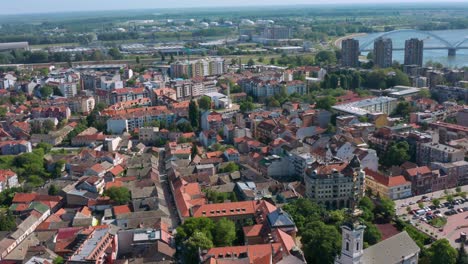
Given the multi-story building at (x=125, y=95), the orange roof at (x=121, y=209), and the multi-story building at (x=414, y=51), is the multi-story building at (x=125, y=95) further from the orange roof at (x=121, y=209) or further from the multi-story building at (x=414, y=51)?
the multi-story building at (x=414, y=51)

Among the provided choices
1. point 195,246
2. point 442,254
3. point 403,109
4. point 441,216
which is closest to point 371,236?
point 442,254

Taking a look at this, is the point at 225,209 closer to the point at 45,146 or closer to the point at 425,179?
the point at 425,179

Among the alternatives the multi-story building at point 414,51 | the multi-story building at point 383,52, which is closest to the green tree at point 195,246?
the multi-story building at point 383,52

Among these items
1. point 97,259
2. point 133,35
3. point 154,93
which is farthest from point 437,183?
point 133,35

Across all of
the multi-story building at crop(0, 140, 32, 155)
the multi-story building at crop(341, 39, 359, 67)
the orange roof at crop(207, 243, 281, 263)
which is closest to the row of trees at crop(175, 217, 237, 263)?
the orange roof at crop(207, 243, 281, 263)

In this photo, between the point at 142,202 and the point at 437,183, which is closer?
the point at 142,202

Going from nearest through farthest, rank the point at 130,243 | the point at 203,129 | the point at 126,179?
the point at 130,243
the point at 126,179
the point at 203,129

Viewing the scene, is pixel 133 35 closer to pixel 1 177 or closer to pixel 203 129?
pixel 203 129

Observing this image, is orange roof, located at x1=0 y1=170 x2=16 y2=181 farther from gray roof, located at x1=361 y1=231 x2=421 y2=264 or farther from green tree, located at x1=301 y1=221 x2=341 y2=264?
gray roof, located at x1=361 y1=231 x2=421 y2=264
